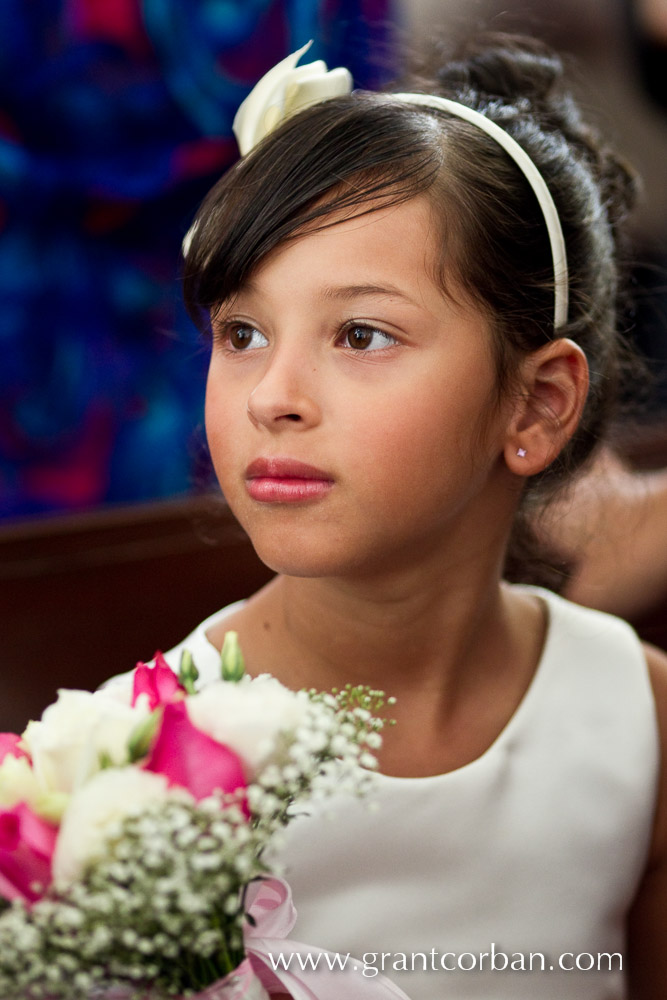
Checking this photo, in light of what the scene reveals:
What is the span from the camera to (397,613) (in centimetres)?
110

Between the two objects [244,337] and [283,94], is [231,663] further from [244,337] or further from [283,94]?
[283,94]

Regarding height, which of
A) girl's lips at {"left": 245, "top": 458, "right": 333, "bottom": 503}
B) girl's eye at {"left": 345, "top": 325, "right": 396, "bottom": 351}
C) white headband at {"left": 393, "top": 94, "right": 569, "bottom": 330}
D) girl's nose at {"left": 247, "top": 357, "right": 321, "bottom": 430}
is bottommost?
girl's lips at {"left": 245, "top": 458, "right": 333, "bottom": 503}

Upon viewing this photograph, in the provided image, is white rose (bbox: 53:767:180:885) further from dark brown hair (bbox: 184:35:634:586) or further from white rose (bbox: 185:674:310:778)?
dark brown hair (bbox: 184:35:634:586)

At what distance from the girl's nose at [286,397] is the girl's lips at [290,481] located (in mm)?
35

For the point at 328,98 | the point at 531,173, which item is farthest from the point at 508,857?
the point at 328,98

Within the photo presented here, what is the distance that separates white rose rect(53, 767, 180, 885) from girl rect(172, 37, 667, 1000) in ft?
1.24

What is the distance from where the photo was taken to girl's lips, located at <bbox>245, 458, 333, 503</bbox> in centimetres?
90

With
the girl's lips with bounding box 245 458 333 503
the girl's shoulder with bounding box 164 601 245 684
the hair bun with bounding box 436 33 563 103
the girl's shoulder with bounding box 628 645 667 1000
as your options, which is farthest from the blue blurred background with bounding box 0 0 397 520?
the girl's shoulder with bounding box 628 645 667 1000

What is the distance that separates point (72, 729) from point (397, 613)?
0.53 meters

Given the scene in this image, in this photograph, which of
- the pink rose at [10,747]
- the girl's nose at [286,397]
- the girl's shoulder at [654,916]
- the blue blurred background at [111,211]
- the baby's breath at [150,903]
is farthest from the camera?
the blue blurred background at [111,211]

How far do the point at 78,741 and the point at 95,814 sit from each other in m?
0.06

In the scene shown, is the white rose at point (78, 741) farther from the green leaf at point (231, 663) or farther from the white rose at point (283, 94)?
the white rose at point (283, 94)

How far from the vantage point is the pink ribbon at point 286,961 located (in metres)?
0.74

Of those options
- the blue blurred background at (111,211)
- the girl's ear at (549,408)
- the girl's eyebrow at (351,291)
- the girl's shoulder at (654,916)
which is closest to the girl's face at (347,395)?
the girl's eyebrow at (351,291)
